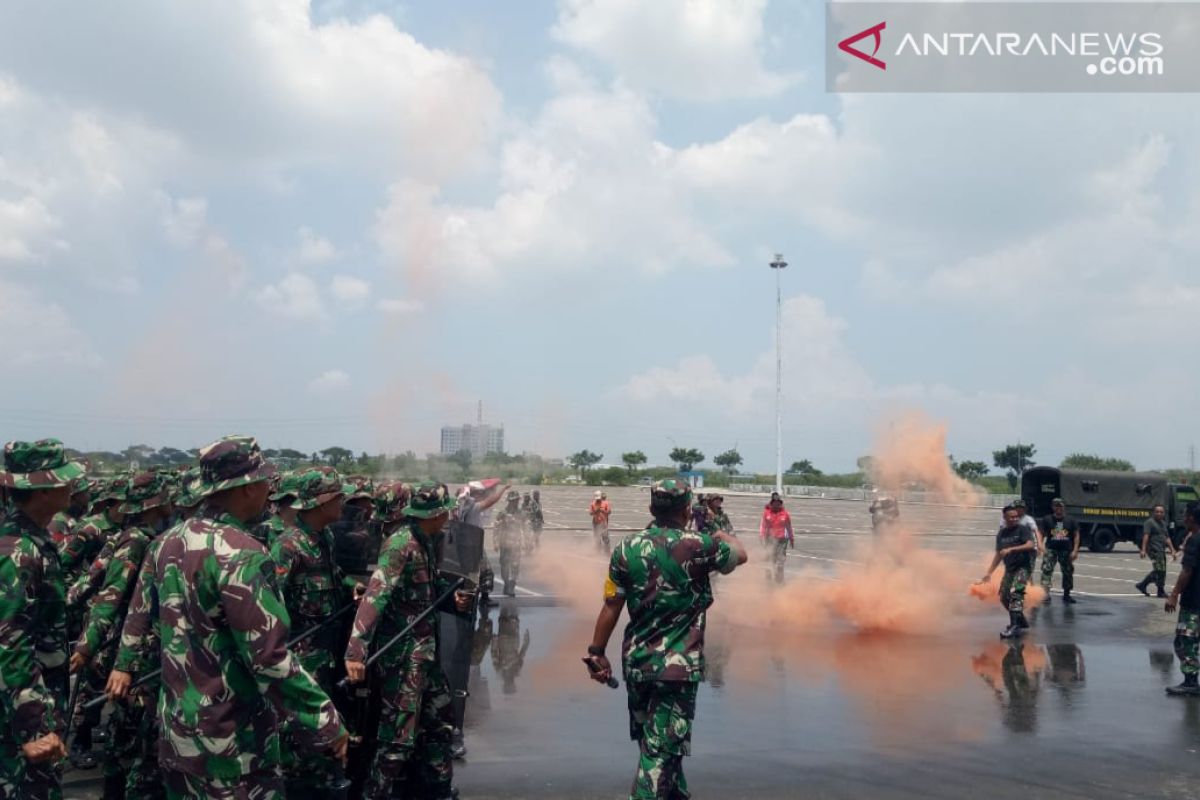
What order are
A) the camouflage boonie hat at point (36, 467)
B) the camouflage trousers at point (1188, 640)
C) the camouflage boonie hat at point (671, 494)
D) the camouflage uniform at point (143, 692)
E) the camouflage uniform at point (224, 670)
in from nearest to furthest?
the camouflage uniform at point (224, 670) < the camouflage boonie hat at point (36, 467) < the camouflage uniform at point (143, 692) < the camouflage boonie hat at point (671, 494) < the camouflage trousers at point (1188, 640)

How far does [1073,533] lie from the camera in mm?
16484

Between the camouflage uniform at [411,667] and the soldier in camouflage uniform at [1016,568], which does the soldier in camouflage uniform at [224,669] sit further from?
the soldier in camouflage uniform at [1016,568]

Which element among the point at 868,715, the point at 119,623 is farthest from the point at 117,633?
the point at 868,715

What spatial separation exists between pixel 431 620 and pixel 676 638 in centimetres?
151

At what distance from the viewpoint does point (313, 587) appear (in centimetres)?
581

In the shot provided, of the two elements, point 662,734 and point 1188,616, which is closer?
point 662,734

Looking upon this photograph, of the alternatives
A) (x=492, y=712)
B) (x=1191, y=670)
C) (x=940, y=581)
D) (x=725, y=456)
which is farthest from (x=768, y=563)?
(x=725, y=456)

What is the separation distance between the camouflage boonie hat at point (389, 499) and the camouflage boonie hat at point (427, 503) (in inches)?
47.0

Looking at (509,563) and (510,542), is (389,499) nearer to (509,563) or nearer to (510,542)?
(510,542)

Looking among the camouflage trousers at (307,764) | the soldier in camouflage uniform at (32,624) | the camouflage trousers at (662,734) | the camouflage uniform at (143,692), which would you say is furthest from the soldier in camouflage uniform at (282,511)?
the camouflage trousers at (662,734)

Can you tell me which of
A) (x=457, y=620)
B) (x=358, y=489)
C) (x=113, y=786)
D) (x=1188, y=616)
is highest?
(x=358, y=489)

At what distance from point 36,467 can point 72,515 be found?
538 cm

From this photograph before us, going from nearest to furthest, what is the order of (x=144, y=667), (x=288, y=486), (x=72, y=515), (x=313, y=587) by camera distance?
1. (x=144, y=667)
2. (x=313, y=587)
3. (x=288, y=486)
4. (x=72, y=515)

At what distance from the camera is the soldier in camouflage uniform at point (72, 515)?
7254 millimetres
